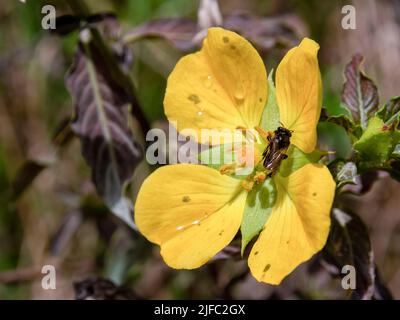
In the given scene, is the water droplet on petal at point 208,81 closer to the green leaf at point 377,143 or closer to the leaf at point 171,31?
the green leaf at point 377,143

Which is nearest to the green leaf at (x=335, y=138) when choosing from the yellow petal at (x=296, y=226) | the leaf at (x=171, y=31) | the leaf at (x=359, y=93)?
the leaf at (x=171, y=31)

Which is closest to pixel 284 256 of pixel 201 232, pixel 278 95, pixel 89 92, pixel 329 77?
pixel 201 232

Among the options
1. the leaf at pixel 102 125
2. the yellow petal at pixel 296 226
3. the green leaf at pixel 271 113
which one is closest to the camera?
the yellow petal at pixel 296 226

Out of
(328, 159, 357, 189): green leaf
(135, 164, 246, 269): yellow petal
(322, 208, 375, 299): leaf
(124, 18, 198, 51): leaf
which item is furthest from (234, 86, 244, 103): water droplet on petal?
(124, 18, 198, 51): leaf

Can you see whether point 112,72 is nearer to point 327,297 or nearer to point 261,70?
point 261,70

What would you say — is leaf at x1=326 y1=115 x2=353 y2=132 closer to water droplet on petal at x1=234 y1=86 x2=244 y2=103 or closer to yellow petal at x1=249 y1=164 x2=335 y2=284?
yellow petal at x1=249 y1=164 x2=335 y2=284

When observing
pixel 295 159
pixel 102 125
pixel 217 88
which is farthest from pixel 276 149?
pixel 102 125

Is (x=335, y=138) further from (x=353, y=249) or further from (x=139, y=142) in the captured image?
(x=353, y=249)
